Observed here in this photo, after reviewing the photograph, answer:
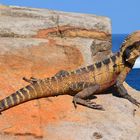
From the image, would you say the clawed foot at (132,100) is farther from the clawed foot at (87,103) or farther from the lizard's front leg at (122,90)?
the clawed foot at (87,103)

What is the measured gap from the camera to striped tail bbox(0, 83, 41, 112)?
492 inches

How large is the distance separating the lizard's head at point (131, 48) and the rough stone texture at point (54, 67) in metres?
1.13

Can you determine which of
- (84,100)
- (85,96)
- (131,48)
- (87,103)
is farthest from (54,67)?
(131,48)

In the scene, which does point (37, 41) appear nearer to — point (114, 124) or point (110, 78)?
point (110, 78)

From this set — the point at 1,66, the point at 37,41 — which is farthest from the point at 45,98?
the point at 37,41

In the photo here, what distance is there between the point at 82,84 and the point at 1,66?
2037 millimetres

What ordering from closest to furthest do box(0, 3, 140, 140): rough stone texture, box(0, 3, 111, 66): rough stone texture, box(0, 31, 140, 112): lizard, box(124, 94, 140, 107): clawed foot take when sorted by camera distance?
box(0, 3, 140, 140): rough stone texture → box(0, 31, 140, 112): lizard → box(124, 94, 140, 107): clawed foot → box(0, 3, 111, 66): rough stone texture

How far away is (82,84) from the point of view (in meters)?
13.9

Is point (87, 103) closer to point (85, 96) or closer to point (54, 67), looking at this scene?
point (85, 96)

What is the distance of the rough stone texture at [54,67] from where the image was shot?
40.3 feet

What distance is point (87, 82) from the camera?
14.1 meters

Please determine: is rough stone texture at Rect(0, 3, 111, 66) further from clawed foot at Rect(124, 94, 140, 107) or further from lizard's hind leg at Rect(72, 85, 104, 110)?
lizard's hind leg at Rect(72, 85, 104, 110)

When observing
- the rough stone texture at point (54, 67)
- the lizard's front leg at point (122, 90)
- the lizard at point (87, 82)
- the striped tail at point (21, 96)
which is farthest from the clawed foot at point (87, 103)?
the lizard's front leg at point (122, 90)

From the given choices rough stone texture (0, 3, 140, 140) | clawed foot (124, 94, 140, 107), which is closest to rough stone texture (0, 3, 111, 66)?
rough stone texture (0, 3, 140, 140)
